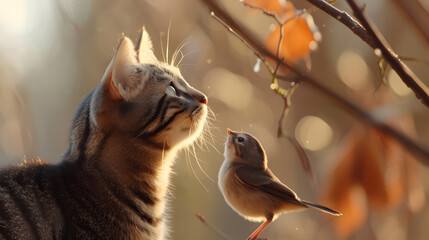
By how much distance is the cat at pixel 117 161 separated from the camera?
0.89 m

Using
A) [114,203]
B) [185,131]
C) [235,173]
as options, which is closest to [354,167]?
[235,173]

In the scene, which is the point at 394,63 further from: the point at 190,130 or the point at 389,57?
the point at 190,130

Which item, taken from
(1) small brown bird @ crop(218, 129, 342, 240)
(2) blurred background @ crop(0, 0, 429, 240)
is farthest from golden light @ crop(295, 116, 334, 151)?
(1) small brown bird @ crop(218, 129, 342, 240)

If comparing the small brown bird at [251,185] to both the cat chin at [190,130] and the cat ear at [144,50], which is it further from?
the cat ear at [144,50]

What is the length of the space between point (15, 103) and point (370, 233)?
1.06 m

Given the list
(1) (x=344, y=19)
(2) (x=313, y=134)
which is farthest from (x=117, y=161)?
(2) (x=313, y=134)

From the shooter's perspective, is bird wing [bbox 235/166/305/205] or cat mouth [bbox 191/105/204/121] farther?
cat mouth [bbox 191/105/204/121]

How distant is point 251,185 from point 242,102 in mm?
930

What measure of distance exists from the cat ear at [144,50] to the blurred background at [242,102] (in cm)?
4

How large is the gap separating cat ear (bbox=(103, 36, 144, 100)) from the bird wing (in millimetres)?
264

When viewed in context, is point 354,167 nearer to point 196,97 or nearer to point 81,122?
point 196,97

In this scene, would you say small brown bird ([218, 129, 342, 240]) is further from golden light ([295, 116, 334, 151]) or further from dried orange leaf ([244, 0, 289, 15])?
golden light ([295, 116, 334, 151])

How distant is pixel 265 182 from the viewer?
94cm

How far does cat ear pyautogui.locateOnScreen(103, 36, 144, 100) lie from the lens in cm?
88
